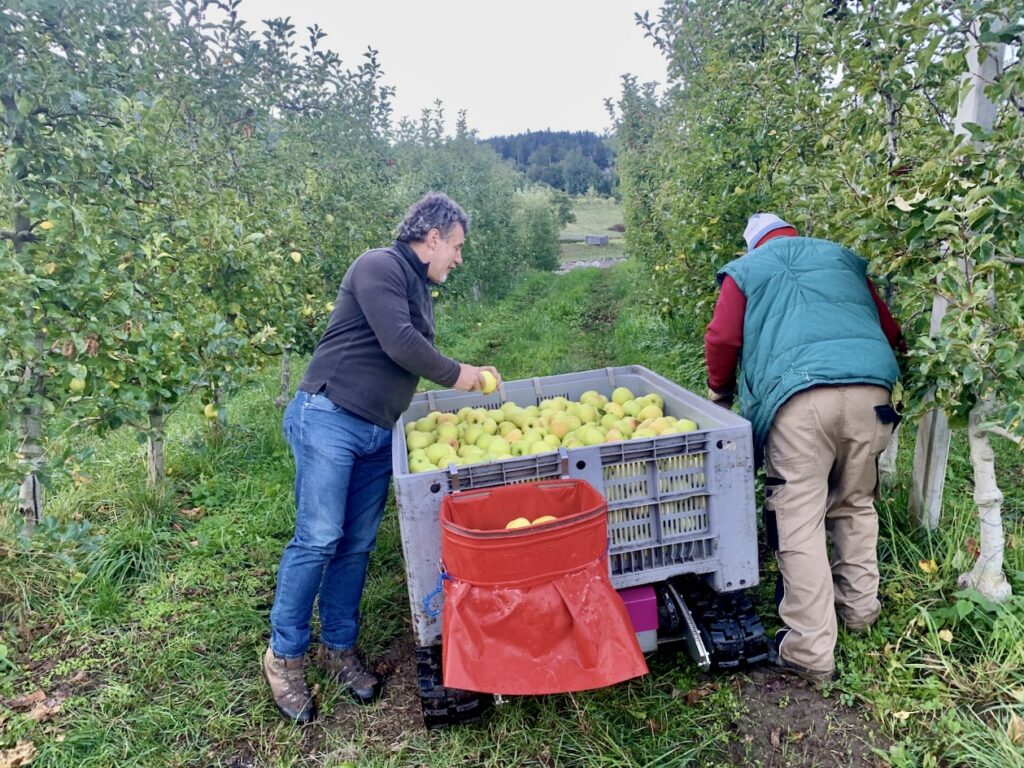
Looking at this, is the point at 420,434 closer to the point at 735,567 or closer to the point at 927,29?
the point at 735,567

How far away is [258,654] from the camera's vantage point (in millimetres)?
3373

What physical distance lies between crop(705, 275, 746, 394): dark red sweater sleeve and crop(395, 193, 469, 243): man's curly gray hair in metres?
1.24

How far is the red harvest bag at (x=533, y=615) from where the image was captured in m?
2.21

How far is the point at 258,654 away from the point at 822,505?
265 centimetres

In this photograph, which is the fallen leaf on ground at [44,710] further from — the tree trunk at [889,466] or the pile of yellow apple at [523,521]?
the tree trunk at [889,466]

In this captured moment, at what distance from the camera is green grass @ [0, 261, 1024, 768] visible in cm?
264

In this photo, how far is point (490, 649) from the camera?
2.23 meters

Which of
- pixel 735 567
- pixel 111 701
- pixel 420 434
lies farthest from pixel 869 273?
pixel 111 701

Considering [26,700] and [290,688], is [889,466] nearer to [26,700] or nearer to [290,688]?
[290,688]

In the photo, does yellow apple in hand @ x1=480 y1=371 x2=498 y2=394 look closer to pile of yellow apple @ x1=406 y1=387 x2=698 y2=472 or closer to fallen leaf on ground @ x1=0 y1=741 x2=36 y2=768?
pile of yellow apple @ x1=406 y1=387 x2=698 y2=472

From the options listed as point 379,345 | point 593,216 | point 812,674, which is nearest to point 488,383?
point 379,345

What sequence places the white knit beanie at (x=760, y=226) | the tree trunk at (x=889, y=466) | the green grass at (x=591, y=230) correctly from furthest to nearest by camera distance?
1. the green grass at (x=591, y=230)
2. the tree trunk at (x=889, y=466)
3. the white knit beanie at (x=760, y=226)

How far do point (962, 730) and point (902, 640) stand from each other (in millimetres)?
525

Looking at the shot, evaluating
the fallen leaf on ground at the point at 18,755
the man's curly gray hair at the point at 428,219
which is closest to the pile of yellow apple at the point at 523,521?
the man's curly gray hair at the point at 428,219
